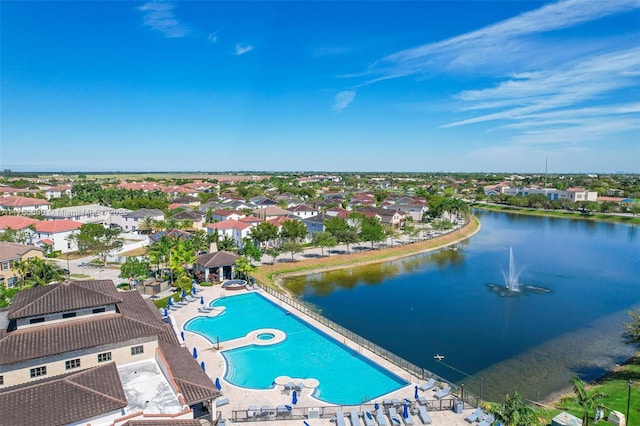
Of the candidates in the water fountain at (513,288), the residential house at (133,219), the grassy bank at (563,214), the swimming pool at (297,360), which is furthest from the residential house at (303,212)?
the grassy bank at (563,214)

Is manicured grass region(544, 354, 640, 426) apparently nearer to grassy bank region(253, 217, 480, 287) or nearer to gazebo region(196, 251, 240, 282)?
grassy bank region(253, 217, 480, 287)

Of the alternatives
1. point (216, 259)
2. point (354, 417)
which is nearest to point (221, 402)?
point (354, 417)

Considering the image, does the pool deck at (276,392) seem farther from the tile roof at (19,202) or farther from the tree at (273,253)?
the tile roof at (19,202)

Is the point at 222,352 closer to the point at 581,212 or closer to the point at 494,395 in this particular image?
the point at 494,395

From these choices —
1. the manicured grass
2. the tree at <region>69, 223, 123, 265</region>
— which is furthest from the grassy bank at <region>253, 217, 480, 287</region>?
the manicured grass

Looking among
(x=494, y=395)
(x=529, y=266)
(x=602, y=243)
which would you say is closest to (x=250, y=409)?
(x=494, y=395)

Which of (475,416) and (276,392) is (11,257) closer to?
(276,392)
